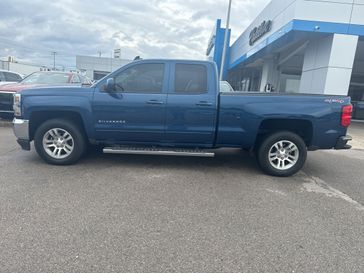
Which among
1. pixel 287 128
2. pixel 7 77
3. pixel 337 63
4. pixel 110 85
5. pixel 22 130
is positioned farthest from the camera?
pixel 7 77

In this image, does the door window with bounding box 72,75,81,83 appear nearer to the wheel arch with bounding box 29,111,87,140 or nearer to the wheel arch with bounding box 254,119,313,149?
the wheel arch with bounding box 29,111,87,140

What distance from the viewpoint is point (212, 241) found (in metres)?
3.06

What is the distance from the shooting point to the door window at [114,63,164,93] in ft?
17.3

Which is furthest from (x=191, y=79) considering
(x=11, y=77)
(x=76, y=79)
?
(x=11, y=77)

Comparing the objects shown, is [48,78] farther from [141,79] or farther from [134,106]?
[134,106]

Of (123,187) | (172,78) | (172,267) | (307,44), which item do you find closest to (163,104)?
(172,78)

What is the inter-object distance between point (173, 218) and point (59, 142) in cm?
298

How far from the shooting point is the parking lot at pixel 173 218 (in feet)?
8.92

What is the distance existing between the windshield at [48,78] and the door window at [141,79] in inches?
215

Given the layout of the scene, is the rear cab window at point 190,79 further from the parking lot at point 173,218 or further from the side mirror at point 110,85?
the parking lot at point 173,218

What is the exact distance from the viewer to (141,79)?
5.29 metres

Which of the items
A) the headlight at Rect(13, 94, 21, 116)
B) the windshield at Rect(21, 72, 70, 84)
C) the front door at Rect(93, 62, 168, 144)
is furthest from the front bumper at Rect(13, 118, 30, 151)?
the windshield at Rect(21, 72, 70, 84)

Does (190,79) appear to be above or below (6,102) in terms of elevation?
above

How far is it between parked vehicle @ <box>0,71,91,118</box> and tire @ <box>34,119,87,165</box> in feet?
11.5
